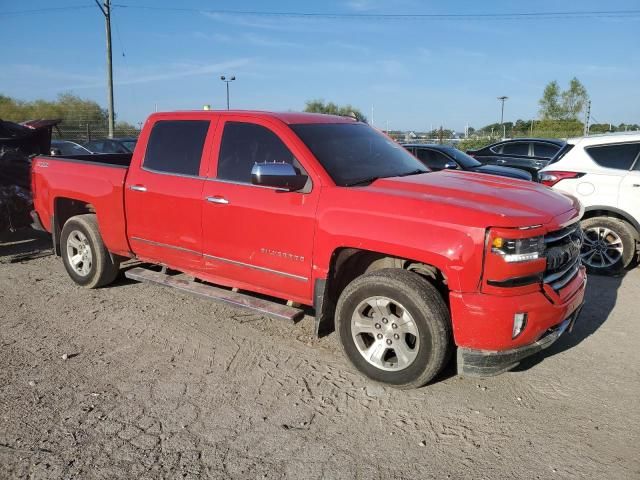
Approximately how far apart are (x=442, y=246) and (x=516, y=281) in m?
0.50

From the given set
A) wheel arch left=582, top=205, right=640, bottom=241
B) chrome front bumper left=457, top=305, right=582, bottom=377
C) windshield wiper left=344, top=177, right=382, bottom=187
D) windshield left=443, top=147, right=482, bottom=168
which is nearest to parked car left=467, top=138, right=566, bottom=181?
windshield left=443, top=147, right=482, bottom=168

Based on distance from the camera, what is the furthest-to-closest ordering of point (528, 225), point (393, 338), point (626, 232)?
point (626, 232)
point (393, 338)
point (528, 225)

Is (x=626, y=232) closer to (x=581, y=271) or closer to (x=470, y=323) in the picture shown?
(x=581, y=271)

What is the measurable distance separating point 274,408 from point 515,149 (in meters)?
12.9

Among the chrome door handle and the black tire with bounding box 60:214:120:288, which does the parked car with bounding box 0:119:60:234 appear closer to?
the black tire with bounding box 60:214:120:288

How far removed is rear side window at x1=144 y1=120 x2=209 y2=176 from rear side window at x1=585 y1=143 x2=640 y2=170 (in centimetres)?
508

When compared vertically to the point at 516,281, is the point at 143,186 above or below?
above

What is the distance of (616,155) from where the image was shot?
676 centimetres

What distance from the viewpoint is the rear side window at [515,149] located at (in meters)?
14.3

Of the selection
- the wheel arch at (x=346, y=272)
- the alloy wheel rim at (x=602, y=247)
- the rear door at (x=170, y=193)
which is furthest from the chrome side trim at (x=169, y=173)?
the alloy wheel rim at (x=602, y=247)

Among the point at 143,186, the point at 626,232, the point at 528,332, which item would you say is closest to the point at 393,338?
the point at 528,332

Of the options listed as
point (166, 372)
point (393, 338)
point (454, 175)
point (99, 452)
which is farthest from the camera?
point (454, 175)

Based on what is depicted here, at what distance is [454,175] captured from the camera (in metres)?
4.55

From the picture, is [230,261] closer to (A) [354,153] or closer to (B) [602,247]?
(A) [354,153]
